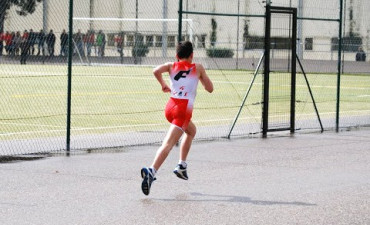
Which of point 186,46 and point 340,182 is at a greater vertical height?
point 186,46

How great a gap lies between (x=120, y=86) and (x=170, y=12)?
5.42 m

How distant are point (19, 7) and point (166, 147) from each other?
6605 mm

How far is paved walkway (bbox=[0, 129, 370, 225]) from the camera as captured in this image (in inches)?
348

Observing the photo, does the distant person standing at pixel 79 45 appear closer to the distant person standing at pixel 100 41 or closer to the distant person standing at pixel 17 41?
the distant person standing at pixel 100 41

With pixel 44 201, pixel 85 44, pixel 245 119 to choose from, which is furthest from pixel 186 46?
pixel 85 44

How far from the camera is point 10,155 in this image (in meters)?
13.3

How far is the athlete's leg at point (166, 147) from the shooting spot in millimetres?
10266

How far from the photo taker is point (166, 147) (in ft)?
34.0

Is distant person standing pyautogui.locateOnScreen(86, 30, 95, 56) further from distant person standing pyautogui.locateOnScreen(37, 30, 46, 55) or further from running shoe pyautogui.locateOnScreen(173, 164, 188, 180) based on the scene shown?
Answer: running shoe pyautogui.locateOnScreen(173, 164, 188, 180)

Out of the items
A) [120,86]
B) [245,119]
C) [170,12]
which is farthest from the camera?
[170,12]

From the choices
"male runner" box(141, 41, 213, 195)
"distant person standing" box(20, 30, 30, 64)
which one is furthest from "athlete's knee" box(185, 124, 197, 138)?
"distant person standing" box(20, 30, 30, 64)

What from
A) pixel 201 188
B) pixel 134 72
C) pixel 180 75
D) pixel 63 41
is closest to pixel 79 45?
pixel 134 72

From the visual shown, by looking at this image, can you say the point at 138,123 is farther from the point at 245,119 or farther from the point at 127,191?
the point at 127,191

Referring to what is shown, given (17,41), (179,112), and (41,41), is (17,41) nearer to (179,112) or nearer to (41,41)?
(41,41)
